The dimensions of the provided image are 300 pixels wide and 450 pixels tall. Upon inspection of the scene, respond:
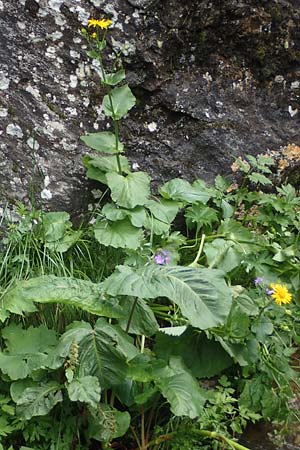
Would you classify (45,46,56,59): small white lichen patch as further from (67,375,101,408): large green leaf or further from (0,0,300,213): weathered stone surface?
(67,375,101,408): large green leaf

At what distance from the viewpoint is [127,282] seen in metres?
2.31

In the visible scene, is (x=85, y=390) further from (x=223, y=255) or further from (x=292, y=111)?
(x=292, y=111)

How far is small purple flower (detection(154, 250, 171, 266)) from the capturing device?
2.76m

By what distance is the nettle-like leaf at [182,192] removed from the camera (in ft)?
10.5

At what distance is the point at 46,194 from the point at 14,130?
321 millimetres

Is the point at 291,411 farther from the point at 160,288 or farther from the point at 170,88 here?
the point at 170,88

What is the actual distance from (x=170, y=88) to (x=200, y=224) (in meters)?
0.70

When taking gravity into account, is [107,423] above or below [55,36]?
below

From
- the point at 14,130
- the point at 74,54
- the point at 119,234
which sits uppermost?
the point at 74,54

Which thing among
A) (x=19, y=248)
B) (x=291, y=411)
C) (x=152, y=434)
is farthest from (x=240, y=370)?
(x=19, y=248)

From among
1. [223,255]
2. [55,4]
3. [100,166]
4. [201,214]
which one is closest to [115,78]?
[100,166]

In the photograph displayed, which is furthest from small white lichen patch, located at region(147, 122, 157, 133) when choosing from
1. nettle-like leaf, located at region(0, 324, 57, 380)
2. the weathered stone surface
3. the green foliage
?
nettle-like leaf, located at region(0, 324, 57, 380)

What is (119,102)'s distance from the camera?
3.06m

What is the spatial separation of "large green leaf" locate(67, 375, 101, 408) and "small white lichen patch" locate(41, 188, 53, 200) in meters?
1.12
